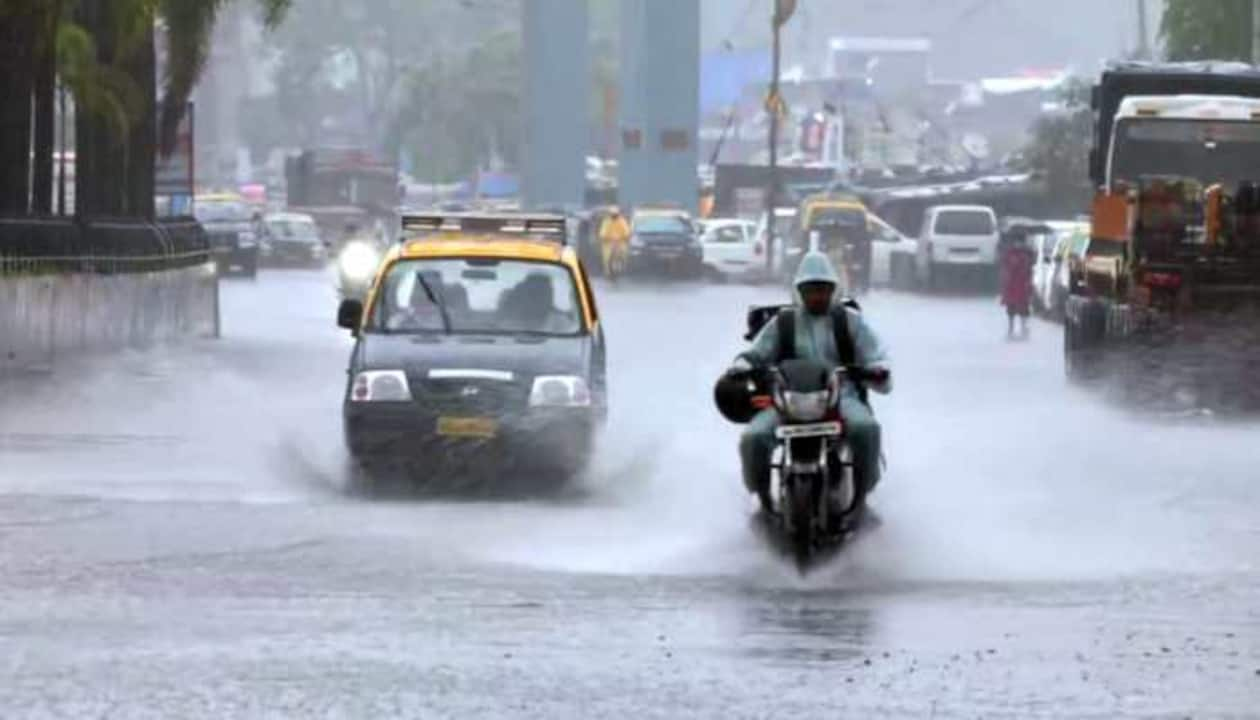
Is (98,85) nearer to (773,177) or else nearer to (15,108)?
(15,108)

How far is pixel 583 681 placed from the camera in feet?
42.4

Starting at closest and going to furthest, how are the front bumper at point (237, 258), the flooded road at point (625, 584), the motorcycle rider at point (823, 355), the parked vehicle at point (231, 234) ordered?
1. the flooded road at point (625, 584)
2. the motorcycle rider at point (823, 355)
3. the parked vehicle at point (231, 234)
4. the front bumper at point (237, 258)

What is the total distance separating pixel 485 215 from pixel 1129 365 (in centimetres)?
1301

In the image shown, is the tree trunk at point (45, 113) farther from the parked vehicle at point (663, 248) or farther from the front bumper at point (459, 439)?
the parked vehicle at point (663, 248)

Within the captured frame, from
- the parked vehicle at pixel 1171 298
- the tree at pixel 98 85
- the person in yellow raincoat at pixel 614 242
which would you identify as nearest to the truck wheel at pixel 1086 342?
the parked vehicle at pixel 1171 298

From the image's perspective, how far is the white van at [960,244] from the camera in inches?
3002

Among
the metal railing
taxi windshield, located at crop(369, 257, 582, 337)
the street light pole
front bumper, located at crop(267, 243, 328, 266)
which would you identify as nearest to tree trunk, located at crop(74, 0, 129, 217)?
the metal railing

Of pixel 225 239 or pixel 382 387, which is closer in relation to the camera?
pixel 382 387

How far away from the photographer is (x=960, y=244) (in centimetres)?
7631

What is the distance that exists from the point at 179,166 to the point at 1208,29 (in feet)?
60.0

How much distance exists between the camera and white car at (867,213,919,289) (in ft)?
262

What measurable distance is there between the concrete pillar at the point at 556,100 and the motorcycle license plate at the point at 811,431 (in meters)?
93.8

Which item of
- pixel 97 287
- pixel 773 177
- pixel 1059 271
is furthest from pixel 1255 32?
pixel 97 287

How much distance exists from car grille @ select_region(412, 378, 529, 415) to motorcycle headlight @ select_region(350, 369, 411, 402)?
0.07 metres
